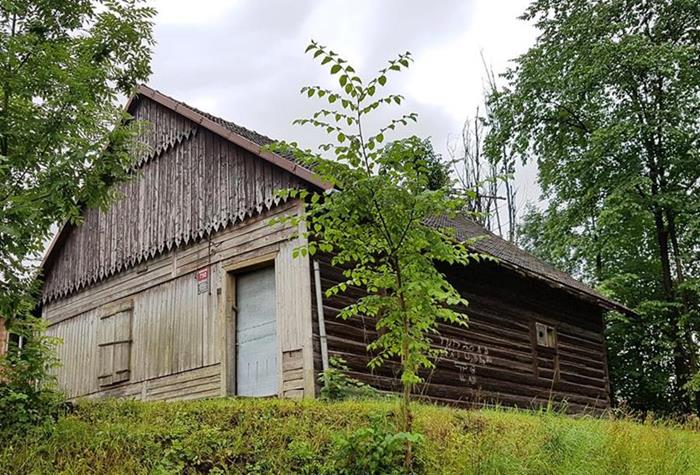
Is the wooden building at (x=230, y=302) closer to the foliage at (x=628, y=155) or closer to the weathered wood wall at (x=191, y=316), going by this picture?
the weathered wood wall at (x=191, y=316)

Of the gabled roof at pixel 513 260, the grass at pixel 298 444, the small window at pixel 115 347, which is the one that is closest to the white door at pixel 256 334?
the grass at pixel 298 444

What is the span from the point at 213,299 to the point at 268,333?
54.7 inches

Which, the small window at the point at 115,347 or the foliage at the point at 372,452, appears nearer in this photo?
the foliage at the point at 372,452

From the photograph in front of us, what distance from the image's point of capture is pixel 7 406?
7.76 m

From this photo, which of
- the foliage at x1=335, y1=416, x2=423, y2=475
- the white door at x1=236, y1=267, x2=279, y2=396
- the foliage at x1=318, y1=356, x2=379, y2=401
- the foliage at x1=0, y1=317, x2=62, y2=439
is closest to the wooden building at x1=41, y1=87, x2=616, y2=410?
the white door at x1=236, y1=267, x2=279, y2=396

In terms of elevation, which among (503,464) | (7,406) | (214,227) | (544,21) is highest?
(544,21)

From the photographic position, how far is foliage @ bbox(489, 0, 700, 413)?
770 inches

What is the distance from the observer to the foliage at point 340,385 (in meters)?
10.1

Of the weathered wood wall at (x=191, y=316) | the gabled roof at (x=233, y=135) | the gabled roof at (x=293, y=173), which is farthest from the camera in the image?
the gabled roof at (x=293, y=173)

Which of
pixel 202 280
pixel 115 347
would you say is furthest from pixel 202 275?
pixel 115 347

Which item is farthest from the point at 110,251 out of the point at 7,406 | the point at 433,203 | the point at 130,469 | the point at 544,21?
the point at 544,21

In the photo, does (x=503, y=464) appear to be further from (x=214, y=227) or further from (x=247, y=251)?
(x=214, y=227)

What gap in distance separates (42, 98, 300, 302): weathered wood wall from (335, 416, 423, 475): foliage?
18.4 ft

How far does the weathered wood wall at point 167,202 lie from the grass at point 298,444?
14.6 ft
